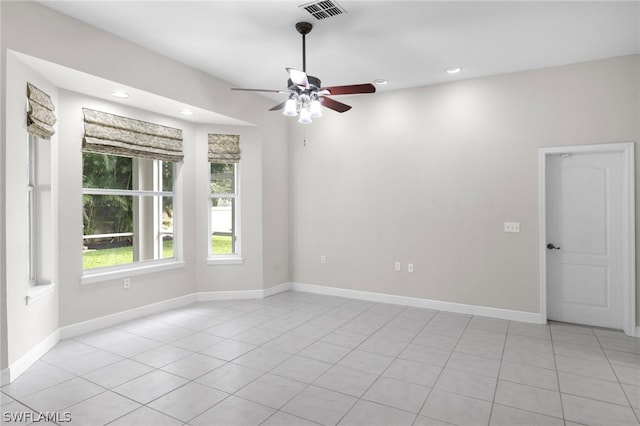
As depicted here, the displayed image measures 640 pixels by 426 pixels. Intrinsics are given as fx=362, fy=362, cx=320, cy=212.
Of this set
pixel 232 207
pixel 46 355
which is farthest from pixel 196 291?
pixel 46 355

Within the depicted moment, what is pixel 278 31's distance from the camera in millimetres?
3477

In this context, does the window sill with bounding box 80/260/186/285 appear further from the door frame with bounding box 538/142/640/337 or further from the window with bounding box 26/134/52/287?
the door frame with bounding box 538/142/640/337

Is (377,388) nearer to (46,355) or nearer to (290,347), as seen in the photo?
(290,347)

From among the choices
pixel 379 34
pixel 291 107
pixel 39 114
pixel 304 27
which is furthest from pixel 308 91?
pixel 39 114

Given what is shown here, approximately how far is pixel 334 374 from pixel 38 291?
2.78 meters

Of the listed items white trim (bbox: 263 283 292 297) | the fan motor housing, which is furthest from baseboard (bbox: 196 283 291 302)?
the fan motor housing

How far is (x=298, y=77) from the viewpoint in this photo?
2.97 meters

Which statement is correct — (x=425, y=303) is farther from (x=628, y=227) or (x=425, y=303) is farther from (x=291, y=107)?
(x=291, y=107)

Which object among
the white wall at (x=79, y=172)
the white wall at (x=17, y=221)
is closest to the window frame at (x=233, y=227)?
the white wall at (x=79, y=172)

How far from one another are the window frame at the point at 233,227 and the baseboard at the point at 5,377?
2.69 metres

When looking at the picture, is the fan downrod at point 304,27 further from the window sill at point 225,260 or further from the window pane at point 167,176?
the window sill at point 225,260

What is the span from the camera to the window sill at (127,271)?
402 centimetres

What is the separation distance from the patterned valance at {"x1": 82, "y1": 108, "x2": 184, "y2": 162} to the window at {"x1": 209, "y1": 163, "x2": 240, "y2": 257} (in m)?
0.67

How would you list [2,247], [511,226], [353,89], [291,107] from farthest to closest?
[511,226] → [291,107] → [353,89] → [2,247]
